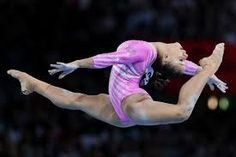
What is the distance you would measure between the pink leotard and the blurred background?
2.61 meters

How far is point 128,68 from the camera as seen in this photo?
599cm

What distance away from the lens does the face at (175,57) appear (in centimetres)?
597

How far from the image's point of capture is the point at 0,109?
9070 millimetres

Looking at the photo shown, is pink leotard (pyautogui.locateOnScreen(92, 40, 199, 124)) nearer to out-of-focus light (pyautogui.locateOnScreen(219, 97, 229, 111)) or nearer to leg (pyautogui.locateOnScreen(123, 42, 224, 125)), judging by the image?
leg (pyautogui.locateOnScreen(123, 42, 224, 125))

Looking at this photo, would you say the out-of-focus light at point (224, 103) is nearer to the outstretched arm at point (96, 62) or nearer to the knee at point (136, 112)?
the knee at point (136, 112)

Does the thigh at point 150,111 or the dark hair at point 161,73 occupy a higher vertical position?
the dark hair at point 161,73

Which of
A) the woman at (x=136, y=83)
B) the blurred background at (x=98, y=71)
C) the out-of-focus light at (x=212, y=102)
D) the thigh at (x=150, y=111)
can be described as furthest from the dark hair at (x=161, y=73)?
the out-of-focus light at (x=212, y=102)

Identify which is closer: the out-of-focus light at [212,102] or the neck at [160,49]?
the neck at [160,49]

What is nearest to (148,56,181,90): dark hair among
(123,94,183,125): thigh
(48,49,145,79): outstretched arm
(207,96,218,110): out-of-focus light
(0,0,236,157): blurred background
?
(123,94,183,125): thigh

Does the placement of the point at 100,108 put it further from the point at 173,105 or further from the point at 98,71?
the point at 98,71

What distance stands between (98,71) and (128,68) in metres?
3.25

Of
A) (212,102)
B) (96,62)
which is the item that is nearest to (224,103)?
(212,102)

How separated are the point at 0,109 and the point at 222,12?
3.01 metres

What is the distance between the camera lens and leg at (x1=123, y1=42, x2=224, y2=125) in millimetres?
5699
